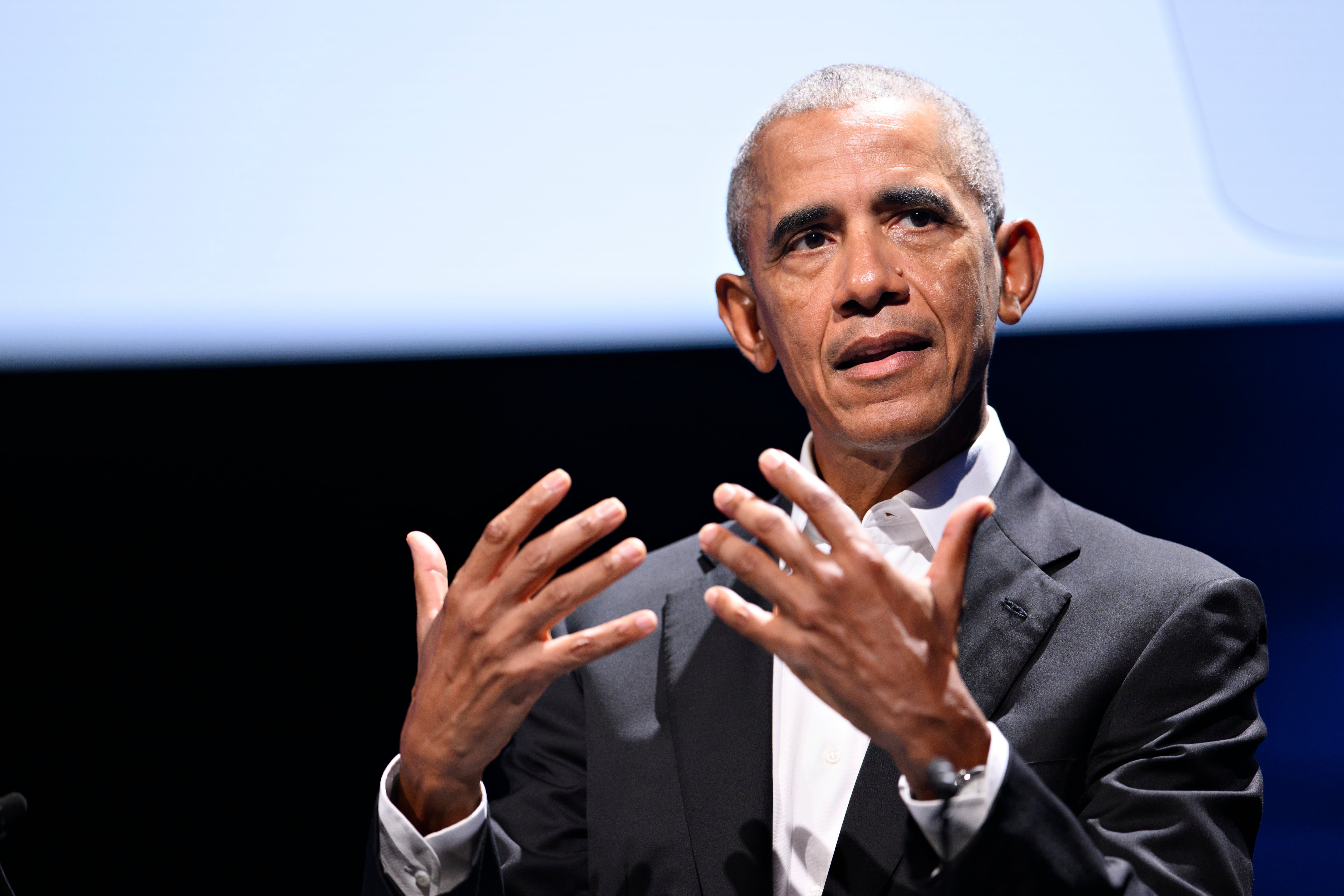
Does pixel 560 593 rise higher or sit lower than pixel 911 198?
lower

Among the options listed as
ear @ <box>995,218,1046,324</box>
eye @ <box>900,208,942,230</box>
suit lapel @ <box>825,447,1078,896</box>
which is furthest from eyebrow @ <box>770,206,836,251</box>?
suit lapel @ <box>825,447,1078,896</box>

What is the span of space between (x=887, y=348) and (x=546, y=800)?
0.86m

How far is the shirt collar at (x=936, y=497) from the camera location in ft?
5.01

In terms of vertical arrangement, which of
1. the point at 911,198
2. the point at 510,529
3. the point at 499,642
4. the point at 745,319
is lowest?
the point at 499,642

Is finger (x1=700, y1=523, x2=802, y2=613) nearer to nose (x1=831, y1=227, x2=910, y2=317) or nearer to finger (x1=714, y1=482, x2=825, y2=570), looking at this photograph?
finger (x1=714, y1=482, x2=825, y2=570)

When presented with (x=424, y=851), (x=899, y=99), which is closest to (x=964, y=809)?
(x=424, y=851)

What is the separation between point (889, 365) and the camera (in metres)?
1.41

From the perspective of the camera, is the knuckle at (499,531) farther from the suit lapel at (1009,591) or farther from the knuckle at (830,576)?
the suit lapel at (1009,591)

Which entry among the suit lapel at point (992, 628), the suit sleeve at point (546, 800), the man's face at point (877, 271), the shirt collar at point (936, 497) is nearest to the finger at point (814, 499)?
the suit lapel at point (992, 628)

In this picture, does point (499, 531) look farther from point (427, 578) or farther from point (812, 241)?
point (812, 241)

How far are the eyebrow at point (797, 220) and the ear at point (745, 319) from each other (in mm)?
199

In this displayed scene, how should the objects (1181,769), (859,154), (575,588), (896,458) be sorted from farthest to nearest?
(896,458)
(859,154)
(1181,769)
(575,588)

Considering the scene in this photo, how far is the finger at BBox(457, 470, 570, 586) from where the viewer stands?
108 cm

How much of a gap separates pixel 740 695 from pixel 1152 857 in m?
0.56
